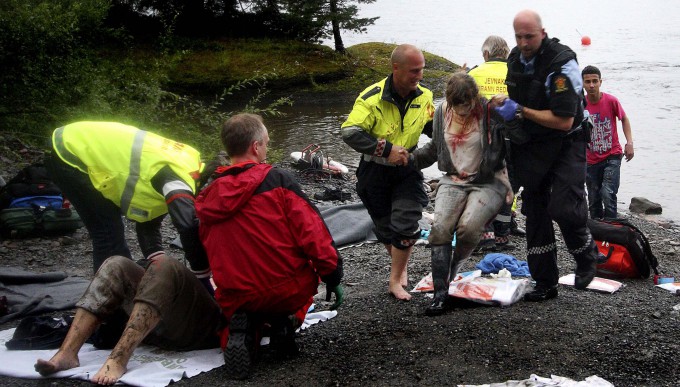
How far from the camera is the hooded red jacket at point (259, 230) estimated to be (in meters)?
4.40

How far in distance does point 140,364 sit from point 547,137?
3125mm

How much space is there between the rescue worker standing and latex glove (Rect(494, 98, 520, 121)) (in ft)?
6.91

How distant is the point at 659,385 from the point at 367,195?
2.73 metres

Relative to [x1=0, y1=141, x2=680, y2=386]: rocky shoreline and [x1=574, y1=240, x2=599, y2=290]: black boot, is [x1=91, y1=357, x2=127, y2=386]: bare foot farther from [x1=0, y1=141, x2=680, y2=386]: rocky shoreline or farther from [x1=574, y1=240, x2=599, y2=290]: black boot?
[x1=574, y1=240, x2=599, y2=290]: black boot

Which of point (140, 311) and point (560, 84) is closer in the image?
point (140, 311)

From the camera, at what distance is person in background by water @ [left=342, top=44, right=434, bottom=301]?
19.4ft

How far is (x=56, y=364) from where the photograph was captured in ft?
14.1

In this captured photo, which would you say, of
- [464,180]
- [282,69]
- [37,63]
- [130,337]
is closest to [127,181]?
[130,337]

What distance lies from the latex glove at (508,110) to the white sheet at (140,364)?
2.48 metres

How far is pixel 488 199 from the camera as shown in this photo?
18.4 feet

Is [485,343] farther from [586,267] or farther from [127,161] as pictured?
[127,161]

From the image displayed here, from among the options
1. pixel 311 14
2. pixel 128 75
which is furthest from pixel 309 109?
pixel 128 75

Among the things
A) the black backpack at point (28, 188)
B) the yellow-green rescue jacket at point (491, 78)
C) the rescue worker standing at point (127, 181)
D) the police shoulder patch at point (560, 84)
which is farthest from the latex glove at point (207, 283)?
the black backpack at point (28, 188)

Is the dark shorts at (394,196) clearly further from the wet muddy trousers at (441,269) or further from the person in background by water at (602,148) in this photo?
the person in background by water at (602,148)
